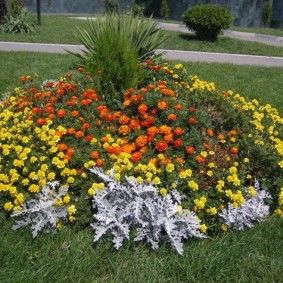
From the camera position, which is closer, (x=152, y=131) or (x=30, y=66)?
(x=152, y=131)

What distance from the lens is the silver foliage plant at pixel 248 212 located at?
2992 mm

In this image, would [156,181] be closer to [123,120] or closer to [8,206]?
[123,120]

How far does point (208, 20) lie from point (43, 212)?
13091 millimetres

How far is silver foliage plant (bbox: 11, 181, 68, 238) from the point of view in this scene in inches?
113

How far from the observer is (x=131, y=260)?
270 centimetres

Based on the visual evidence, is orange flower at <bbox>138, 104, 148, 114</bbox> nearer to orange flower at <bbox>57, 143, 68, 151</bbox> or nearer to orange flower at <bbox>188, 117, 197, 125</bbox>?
orange flower at <bbox>188, 117, 197, 125</bbox>

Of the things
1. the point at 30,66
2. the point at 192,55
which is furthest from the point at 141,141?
the point at 192,55

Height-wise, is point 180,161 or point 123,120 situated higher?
point 123,120

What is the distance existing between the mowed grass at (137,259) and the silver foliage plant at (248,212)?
0.23 ft

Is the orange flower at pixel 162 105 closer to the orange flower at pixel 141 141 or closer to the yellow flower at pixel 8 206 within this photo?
the orange flower at pixel 141 141

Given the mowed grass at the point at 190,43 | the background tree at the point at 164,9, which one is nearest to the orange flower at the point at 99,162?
the mowed grass at the point at 190,43

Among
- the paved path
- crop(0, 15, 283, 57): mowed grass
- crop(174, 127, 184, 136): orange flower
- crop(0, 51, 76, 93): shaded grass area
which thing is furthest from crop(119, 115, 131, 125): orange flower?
crop(0, 15, 283, 57): mowed grass

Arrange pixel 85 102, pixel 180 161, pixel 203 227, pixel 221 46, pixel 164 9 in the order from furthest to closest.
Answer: pixel 164 9 < pixel 221 46 < pixel 85 102 < pixel 180 161 < pixel 203 227

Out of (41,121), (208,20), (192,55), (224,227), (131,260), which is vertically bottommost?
(131,260)
